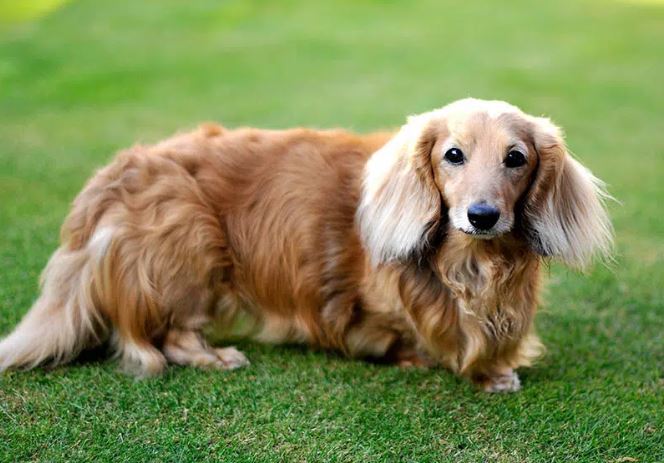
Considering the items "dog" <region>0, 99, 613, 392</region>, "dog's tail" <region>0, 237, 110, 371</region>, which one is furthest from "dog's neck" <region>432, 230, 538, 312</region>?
"dog's tail" <region>0, 237, 110, 371</region>

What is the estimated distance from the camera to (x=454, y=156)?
3334 mm

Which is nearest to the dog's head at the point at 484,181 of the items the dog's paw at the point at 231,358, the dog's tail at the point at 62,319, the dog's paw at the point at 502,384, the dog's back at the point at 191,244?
the dog's back at the point at 191,244

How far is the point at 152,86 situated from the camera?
9.87 metres

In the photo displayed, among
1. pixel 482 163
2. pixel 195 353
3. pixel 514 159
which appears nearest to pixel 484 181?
pixel 482 163

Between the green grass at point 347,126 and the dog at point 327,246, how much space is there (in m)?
0.16

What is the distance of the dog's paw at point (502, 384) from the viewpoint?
3676 millimetres

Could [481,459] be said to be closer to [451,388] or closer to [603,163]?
[451,388]

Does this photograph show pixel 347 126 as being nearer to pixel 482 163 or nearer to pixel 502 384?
pixel 502 384

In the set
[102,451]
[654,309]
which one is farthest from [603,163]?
[102,451]

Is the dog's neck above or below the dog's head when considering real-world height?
below

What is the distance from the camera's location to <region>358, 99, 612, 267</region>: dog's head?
3.28 m

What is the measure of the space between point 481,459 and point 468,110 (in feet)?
4.52

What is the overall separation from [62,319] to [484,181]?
192cm

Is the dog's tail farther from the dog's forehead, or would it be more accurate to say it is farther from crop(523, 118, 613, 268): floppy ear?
crop(523, 118, 613, 268): floppy ear
